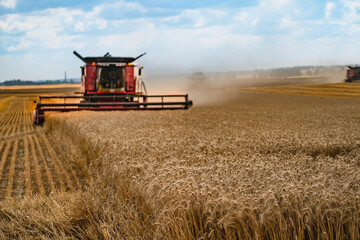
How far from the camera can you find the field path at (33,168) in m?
8.18

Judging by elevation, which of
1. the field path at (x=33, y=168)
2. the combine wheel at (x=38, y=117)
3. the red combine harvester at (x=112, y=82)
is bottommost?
the field path at (x=33, y=168)

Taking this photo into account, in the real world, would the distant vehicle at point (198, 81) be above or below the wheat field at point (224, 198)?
above

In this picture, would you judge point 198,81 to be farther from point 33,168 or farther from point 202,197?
point 202,197

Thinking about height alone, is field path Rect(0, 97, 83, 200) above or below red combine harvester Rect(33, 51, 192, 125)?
below

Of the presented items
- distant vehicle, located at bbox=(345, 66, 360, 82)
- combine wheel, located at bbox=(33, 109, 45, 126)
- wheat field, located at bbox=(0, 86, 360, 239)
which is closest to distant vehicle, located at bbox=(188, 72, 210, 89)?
distant vehicle, located at bbox=(345, 66, 360, 82)

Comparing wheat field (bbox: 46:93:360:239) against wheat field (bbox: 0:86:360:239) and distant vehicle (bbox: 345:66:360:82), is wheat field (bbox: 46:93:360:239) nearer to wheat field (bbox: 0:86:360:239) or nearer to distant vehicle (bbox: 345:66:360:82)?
wheat field (bbox: 0:86:360:239)

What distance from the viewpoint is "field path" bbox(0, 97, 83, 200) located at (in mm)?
8180

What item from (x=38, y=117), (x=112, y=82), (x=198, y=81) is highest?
(x=198, y=81)

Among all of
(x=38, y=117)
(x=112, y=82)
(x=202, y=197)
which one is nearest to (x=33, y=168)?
(x=202, y=197)

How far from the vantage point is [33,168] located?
1013cm

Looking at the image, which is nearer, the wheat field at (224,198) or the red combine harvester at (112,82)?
the wheat field at (224,198)

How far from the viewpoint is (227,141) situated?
818cm

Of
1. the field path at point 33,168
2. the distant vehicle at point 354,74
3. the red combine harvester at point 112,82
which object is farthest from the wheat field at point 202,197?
the distant vehicle at point 354,74

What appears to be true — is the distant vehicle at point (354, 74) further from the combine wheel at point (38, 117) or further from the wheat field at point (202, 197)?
the wheat field at point (202, 197)
